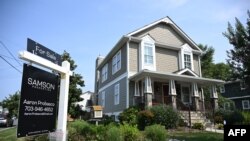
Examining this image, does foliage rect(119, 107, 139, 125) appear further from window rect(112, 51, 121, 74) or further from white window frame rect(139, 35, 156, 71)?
window rect(112, 51, 121, 74)

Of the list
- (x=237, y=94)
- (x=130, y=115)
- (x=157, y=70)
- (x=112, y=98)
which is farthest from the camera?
(x=237, y=94)

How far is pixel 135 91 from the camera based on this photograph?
17.9 m

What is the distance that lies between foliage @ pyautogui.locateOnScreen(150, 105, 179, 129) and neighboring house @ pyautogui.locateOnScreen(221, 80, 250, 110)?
21523mm

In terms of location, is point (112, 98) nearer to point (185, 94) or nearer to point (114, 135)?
point (185, 94)

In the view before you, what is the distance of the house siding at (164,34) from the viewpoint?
66.9 feet

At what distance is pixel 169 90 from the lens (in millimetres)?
17141

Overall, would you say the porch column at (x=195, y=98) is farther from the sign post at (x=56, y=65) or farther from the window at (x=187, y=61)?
the sign post at (x=56, y=65)

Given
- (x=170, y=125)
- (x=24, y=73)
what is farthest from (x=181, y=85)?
(x=24, y=73)

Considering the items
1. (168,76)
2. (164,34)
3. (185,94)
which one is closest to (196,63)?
(185,94)

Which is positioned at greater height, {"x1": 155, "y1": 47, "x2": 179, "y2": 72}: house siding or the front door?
{"x1": 155, "y1": 47, "x2": 179, "y2": 72}: house siding

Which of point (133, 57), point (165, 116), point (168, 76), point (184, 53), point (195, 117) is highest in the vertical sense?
point (184, 53)

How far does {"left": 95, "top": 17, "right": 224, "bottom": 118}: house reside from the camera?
1781 centimetres

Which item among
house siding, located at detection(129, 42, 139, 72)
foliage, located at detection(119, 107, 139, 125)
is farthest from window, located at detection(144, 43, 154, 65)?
foliage, located at detection(119, 107, 139, 125)

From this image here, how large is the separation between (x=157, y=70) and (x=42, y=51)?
1502cm
